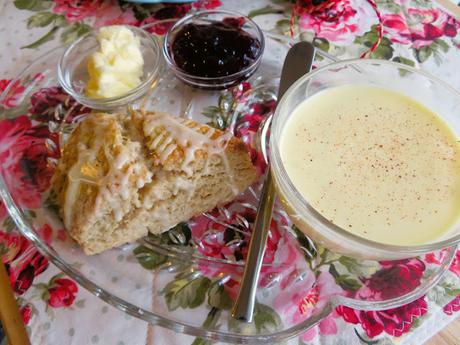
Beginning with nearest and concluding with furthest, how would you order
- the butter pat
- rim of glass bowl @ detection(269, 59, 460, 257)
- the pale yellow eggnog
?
rim of glass bowl @ detection(269, 59, 460, 257) → the pale yellow eggnog → the butter pat

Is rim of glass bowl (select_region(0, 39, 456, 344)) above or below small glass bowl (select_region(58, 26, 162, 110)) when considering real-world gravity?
below

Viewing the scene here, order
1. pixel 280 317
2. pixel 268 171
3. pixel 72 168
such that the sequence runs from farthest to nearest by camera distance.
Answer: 1. pixel 268 171
2. pixel 72 168
3. pixel 280 317

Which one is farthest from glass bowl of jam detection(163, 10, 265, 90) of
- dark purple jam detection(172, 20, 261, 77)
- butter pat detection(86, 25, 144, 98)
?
butter pat detection(86, 25, 144, 98)

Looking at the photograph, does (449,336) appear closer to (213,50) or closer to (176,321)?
(176,321)

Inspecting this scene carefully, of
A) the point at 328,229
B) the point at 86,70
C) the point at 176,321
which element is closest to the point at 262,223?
the point at 328,229

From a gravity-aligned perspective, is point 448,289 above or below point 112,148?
below

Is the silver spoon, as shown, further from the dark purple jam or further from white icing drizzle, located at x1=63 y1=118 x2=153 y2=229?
white icing drizzle, located at x1=63 y1=118 x2=153 y2=229

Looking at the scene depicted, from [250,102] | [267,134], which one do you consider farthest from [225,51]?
[267,134]

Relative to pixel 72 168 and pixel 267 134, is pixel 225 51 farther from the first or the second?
pixel 72 168
